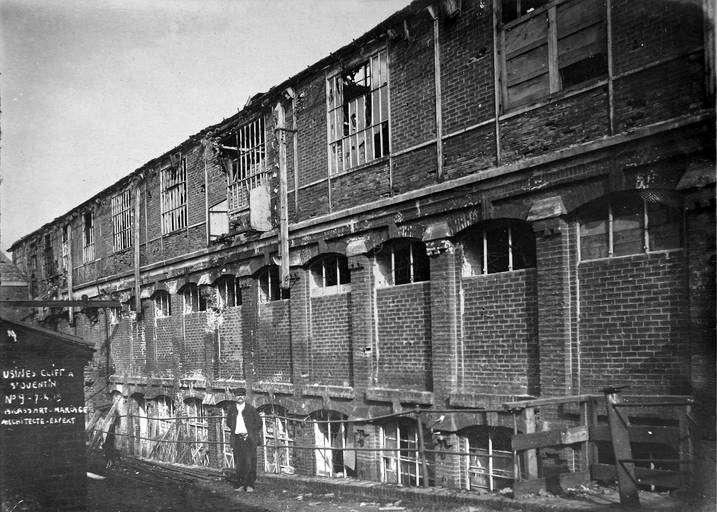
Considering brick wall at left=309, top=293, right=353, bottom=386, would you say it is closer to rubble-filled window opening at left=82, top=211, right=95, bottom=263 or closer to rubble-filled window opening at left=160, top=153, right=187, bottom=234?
rubble-filled window opening at left=160, top=153, right=187, bottom=234

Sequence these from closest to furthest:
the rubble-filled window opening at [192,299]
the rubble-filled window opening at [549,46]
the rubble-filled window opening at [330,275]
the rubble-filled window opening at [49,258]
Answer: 1. the rubble-filled window opening at [549,46]
2. the rubble-filled window opening at [330,275]
3. the rubble-filled window opening at [192,299]
4. the rubble-filled window opening at [49,258]

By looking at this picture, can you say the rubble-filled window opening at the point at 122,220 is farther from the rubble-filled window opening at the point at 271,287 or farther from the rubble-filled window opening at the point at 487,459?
the rubble-filled window opening at the point at 487,459

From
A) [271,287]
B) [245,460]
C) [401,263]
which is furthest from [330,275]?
[245,460]

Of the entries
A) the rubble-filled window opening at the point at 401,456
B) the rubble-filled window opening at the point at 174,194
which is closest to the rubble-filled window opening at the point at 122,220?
the rubble-filled window opening at the point at 174,194

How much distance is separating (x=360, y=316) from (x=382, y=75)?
4.21 metres

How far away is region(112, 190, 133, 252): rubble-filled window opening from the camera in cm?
2067

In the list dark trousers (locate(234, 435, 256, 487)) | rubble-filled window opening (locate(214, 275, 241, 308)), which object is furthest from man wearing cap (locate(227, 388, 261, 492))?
rubble-filled window opening (locate(214, 275, 241, 308))

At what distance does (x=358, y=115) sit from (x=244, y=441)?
6476 millimetres

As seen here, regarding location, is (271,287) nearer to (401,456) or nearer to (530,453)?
(401,456)

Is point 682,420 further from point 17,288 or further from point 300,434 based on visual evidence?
point 17,288

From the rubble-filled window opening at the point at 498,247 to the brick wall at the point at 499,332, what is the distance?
157mm

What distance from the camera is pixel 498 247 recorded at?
8820 millimetres

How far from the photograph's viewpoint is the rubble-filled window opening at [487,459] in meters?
8.59

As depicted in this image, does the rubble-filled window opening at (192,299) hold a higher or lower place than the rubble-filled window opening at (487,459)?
higher
